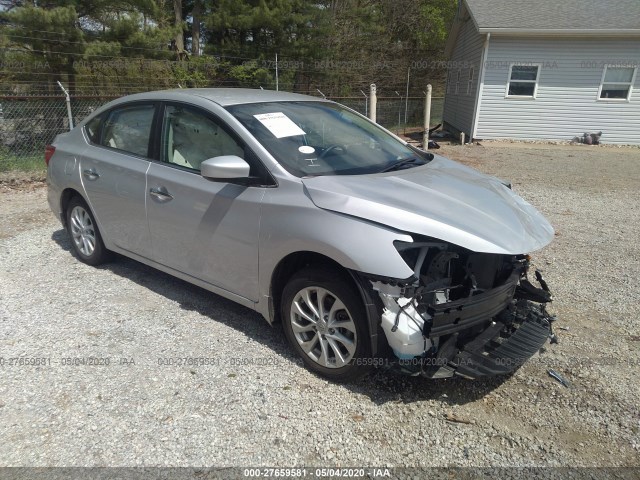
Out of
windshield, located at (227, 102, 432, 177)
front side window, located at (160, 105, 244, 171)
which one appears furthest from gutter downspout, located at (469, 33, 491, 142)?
front side window, located at (160, 105, 244, 171)

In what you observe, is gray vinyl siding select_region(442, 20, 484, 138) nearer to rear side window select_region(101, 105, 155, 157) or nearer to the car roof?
the car roof

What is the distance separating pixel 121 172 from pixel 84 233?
1.09 metres

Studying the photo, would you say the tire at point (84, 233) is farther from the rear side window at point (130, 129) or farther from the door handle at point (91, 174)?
the rear side window at point (130, 129)

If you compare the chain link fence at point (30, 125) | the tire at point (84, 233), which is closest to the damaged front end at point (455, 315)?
the tire at point (84, 233)

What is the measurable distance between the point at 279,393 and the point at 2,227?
517 centimetres

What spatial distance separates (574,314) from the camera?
376cm

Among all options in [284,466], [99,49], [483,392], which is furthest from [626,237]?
[99,49]

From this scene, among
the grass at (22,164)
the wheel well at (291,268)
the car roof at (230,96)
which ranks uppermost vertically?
the car roof at (230,96)

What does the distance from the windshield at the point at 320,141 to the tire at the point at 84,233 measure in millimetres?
2079

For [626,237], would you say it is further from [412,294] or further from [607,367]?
[412,294]

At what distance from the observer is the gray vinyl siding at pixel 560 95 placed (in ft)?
48.0

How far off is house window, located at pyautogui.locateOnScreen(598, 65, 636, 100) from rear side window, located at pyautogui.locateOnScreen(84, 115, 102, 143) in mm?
15787

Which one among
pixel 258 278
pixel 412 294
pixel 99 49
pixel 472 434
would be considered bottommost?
pixel 472 434

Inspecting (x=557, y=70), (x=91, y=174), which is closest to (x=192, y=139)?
(x=91, y=174)
